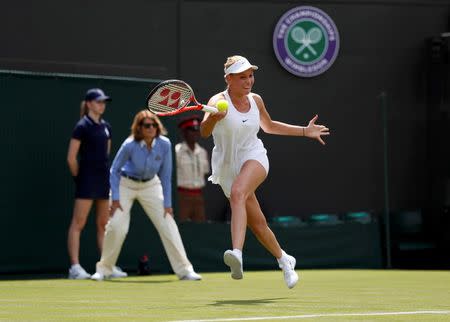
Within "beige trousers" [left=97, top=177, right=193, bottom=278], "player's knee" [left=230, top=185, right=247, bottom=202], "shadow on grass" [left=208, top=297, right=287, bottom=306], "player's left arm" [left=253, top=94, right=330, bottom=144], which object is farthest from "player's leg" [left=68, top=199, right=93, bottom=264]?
"shadow on grass" [left=208, top=297, right=287, bottom=306]

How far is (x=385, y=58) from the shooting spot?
1886cm

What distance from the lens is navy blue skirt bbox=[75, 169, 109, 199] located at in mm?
13781

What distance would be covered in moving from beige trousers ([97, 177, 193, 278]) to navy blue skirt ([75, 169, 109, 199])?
2.28 feet

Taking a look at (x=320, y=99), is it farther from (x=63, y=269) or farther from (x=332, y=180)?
(x=63, y=269)

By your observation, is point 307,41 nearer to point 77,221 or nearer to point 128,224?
point 77,221

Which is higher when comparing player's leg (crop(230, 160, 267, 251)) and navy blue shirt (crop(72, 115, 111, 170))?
navy blue shirt (crop(72, 115, 111, 170))

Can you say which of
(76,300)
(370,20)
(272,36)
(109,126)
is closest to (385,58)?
(370,20)

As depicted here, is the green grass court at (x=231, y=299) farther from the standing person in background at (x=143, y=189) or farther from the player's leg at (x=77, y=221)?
the player's leg at (x=77, y=221)

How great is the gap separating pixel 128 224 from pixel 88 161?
1.04m

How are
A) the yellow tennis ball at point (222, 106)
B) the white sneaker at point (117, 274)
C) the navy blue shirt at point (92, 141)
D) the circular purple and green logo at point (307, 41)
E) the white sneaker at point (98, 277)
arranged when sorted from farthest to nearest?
the circular purple and green logo at point (307, 41) < the navy blue shirt at point (92, 141) < the white sneaker at point (117, 274) < the white sneaker at point (98, 277) < the yellow tennis ball at point (222, 106)

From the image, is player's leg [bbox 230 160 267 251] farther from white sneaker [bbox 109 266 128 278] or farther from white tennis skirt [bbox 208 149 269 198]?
white sneaker [bbox 109 266 128 278]

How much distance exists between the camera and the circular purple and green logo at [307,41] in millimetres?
18359

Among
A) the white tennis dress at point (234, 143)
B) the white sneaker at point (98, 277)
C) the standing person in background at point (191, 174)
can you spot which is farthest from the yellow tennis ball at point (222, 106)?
the standing person in background at point (191, 174)

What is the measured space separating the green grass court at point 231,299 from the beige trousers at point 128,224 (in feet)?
0.90
